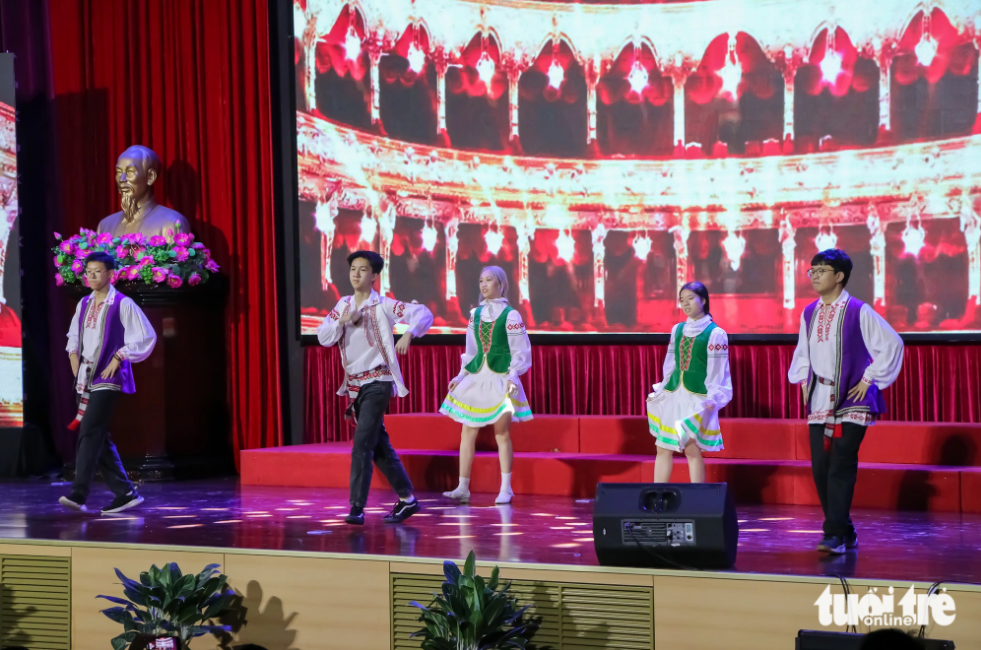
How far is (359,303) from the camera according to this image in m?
5.48

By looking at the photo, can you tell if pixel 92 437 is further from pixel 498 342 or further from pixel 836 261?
pixel 836 261

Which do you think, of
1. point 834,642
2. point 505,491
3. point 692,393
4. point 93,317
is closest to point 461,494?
point 505,491

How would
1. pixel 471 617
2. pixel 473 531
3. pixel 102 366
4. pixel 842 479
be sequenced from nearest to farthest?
pixel 471 617, pixel 842 479, pixel 473 531, pixel 102 366

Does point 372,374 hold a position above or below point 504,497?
above

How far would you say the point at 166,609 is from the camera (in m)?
4.27

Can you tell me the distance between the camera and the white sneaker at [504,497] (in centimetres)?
614

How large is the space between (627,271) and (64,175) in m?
4.58

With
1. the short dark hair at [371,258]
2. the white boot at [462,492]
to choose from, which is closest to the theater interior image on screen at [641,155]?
the white boot at [462,492]

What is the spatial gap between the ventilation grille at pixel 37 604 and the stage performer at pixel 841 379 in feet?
10.3

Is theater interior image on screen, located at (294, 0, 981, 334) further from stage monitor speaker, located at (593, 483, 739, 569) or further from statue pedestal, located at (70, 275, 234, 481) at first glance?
stage monitor speaker, located at (593, 483, 739, 569)

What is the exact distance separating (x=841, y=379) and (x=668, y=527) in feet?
3.65

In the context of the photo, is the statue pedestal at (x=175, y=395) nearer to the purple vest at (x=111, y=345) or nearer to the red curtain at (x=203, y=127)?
the red curtain at (x=203, y=127)

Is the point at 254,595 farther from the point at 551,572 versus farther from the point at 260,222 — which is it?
the point at 260,222

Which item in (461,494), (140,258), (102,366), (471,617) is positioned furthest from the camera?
(140,258)
